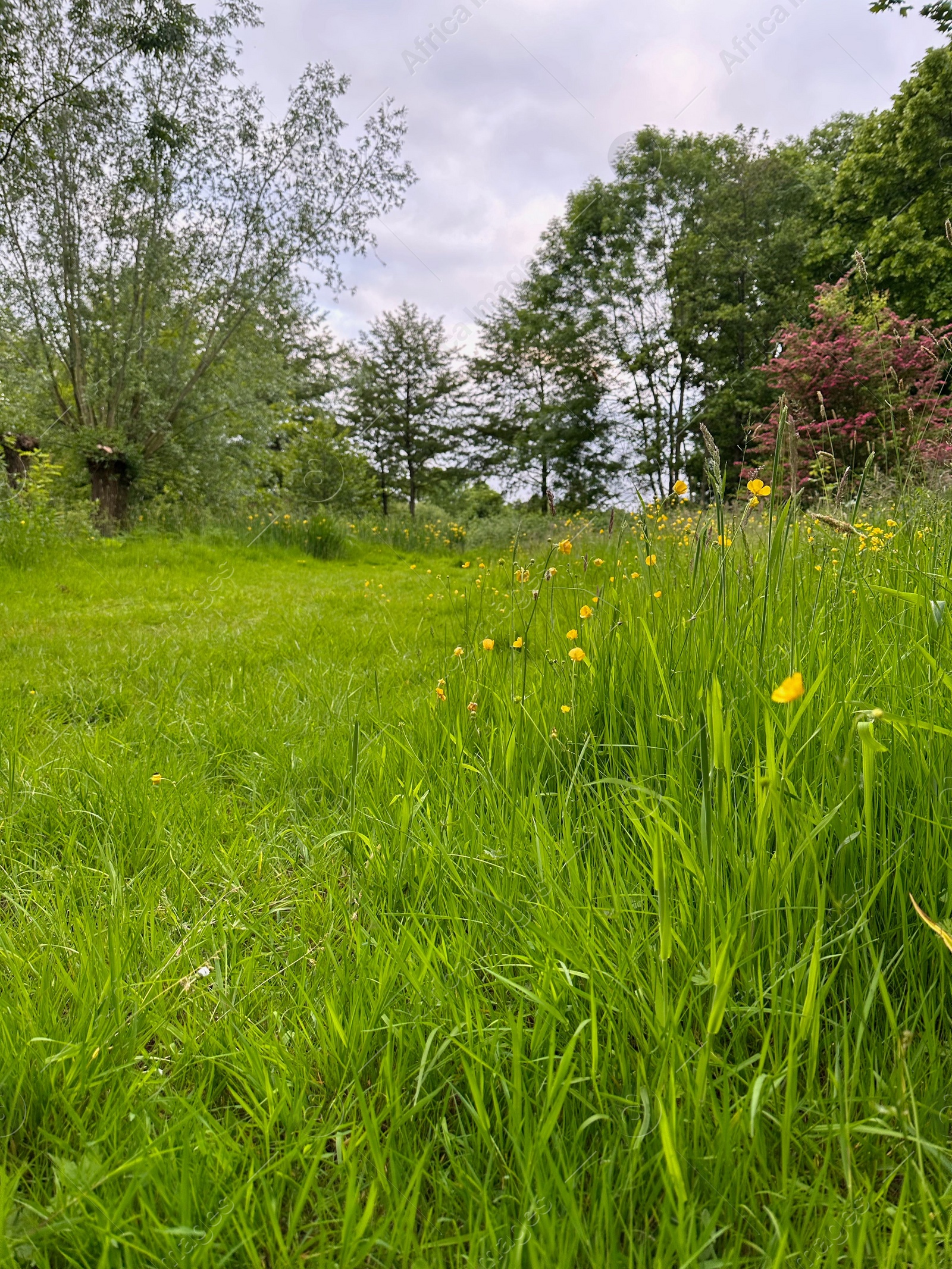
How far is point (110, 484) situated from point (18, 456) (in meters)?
1.78

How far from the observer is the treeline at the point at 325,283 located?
826 centimetres

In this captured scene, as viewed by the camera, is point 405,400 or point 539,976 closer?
point 539,976

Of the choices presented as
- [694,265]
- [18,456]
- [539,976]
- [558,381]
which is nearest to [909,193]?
[694,265]

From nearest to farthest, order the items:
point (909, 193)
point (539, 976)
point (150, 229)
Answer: point (539, 976), point (150, 229), point (909, 193)

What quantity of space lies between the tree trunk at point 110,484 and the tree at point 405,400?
13.9m

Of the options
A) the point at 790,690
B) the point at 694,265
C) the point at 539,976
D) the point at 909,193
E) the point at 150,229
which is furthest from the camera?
the point at 694,265

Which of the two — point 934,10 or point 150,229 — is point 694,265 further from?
→ point 150,229

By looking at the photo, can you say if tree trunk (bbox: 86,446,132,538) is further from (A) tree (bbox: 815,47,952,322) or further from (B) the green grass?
(A) tree (bbox: 815,47,952,322)

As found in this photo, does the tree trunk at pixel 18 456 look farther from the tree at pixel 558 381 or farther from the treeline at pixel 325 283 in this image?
the tree at pixel 558 381

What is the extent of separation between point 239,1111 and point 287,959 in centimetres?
27

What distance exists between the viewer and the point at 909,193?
16.6 metres

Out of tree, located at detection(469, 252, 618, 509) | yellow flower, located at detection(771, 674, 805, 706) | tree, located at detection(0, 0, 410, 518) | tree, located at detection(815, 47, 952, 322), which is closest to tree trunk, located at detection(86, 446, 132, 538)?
tree, located at detection(0, 0, 410, 518)

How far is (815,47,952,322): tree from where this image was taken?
15320 mm

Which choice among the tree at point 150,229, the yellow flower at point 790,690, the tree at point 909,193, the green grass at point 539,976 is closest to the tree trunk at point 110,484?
the tree at point 150,229
